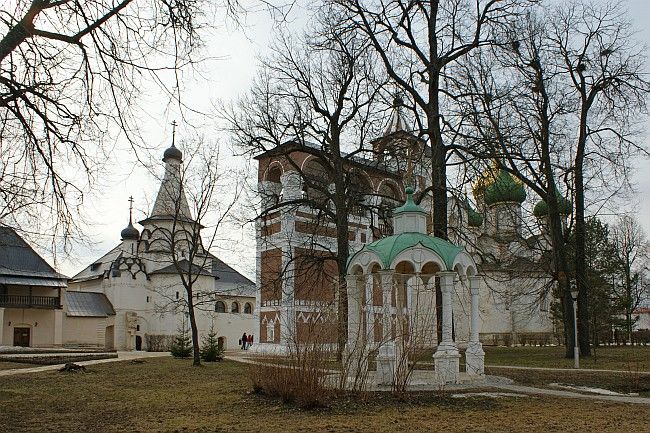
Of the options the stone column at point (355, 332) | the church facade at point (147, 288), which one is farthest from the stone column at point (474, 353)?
the church facade at point (147, 288)

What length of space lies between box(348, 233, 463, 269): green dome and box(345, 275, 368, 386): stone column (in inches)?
47.4

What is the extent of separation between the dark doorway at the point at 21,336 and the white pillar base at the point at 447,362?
3613cm

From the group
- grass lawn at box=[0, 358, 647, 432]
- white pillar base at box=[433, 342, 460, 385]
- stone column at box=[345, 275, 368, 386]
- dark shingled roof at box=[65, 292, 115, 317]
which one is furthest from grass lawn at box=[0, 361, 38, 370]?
dark shingled roof at box=[65, 292, 115, 317]

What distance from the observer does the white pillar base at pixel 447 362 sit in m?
14.6

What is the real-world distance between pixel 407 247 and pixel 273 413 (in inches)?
233

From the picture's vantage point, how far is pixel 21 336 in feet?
139

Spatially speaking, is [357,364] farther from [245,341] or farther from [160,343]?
[245,341]

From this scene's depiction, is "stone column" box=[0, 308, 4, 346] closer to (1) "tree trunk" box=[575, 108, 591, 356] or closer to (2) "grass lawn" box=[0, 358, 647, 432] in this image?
(2) "grass lawn" box=[0, 358, 647, 432]

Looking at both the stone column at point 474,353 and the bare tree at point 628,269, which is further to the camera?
the bare tree at point 628,269

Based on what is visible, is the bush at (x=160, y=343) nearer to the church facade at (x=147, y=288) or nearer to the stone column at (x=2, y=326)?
the church facade at (x=147, y=288)

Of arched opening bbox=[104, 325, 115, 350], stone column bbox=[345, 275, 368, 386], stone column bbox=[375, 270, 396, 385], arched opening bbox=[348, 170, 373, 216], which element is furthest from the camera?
arched opening bbox=[104, 325, 115, 350]

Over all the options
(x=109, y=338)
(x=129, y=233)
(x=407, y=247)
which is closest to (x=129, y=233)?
(x=129, y=233)

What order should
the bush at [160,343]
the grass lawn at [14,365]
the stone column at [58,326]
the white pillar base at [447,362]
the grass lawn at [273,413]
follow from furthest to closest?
1. the bush at [160,343]
2. the stone column at [58,326]
3. the grass lawn at [14,365]
4. the white pillar base at [447,362]
5. the grass lawn at [273,413]

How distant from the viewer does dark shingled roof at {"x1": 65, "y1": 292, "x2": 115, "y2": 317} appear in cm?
4419
